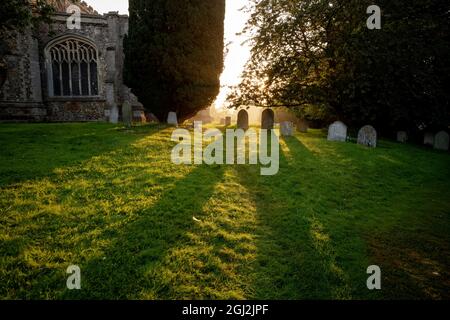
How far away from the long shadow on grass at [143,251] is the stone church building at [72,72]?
50.5ft

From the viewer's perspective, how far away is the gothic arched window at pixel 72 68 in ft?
64.8

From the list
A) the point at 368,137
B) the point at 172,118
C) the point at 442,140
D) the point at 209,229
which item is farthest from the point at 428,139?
the point at 209,229

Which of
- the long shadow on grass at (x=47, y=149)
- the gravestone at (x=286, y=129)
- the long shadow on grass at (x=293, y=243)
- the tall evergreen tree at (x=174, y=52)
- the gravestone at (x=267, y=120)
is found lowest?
the long shadow on grass at (x=293, y=243)

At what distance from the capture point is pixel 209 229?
451cm

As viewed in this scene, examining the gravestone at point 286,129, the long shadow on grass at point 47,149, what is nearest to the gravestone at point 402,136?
the gravestone at point 286,129

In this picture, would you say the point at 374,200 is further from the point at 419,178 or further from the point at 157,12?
the point at 157,12

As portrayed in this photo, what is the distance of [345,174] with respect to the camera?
8047mm

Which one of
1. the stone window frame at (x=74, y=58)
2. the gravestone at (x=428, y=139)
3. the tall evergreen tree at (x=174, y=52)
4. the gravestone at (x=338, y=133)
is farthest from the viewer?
the stone window frame at (x=74, y=58)

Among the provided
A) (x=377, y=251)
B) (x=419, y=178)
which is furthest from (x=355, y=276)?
(x=419, y=178)

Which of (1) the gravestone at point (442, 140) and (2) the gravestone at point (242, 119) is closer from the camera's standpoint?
(1) the gravestone at point (442, 140)

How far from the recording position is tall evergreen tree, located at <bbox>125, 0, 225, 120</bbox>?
539 inches

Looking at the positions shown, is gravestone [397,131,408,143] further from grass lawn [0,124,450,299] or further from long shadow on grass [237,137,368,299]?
long shadow on grass [237,137,368,299]

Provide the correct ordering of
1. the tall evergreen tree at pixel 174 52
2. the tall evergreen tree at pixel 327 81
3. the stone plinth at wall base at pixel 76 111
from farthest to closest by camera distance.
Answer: the stone plinth at wall base at pixel 76 111
the tall evergreen tree at pixel 174 52
the tall evergreen tree at pixel 327 81

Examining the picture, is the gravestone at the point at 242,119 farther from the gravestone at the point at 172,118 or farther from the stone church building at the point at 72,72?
the stone church building at the point at 72,72
